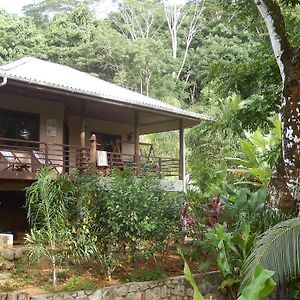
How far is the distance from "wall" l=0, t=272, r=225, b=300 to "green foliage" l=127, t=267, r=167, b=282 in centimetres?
12

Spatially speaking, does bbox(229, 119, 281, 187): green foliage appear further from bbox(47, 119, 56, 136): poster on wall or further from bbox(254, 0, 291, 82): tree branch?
bbox(254, 0, 291, 82): tree branch

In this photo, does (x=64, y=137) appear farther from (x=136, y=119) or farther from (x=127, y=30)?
(x=127, y=30)

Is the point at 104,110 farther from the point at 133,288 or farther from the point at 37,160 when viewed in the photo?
the point at 133,288

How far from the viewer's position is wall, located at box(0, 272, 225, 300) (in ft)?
22.9

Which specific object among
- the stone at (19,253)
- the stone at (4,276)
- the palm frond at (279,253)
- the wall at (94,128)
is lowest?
the stone at (4,276)

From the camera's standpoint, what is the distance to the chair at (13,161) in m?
11.3

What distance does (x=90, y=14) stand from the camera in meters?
36.4

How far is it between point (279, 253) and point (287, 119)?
2.41 meters

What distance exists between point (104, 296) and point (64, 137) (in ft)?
27.9

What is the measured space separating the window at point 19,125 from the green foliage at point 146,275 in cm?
671

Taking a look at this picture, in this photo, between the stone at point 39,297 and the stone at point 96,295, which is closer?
the stone at point 39,297

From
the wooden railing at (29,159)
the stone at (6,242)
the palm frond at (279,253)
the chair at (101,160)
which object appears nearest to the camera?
the palm frond at (279,253)

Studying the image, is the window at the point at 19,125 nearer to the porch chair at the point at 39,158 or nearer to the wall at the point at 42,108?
the wall at the point at 42,108

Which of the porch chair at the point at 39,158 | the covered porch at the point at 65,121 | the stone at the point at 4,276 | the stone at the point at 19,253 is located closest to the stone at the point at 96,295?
the stone at the point at 4,276
